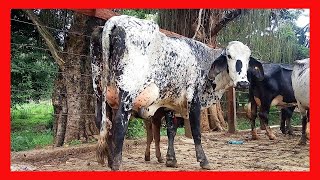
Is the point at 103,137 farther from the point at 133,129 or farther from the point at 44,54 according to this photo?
the point at 44,54

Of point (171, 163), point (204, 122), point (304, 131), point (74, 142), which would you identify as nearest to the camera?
point (171, 163)

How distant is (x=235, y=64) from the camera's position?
4.80 meters

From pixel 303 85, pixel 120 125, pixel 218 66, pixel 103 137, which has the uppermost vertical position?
pixel 218 66

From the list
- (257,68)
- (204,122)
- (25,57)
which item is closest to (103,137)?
(257,68)

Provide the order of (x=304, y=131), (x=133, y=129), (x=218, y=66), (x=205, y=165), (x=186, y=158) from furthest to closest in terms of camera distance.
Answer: (x=133, y=129) → (x=304, y=131) → (x=186, y=158) → (x=218, y=66) → (x=205, y=165)

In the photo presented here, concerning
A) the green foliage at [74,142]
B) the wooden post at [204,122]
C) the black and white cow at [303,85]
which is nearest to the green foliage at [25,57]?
the green foliage at [74,142]

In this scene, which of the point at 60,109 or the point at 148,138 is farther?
the point at 60,109

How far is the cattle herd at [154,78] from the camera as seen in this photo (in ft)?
11.8

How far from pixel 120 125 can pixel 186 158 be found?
1.81 m

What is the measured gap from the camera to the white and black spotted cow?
3578 millimetres

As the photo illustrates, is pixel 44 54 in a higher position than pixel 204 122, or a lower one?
higher

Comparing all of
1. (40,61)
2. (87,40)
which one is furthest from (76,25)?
(40,61)

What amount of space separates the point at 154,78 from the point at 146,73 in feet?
0.50

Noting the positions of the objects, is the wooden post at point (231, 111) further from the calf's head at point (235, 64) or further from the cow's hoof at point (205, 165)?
the cow's hoof at point (205, 165)
